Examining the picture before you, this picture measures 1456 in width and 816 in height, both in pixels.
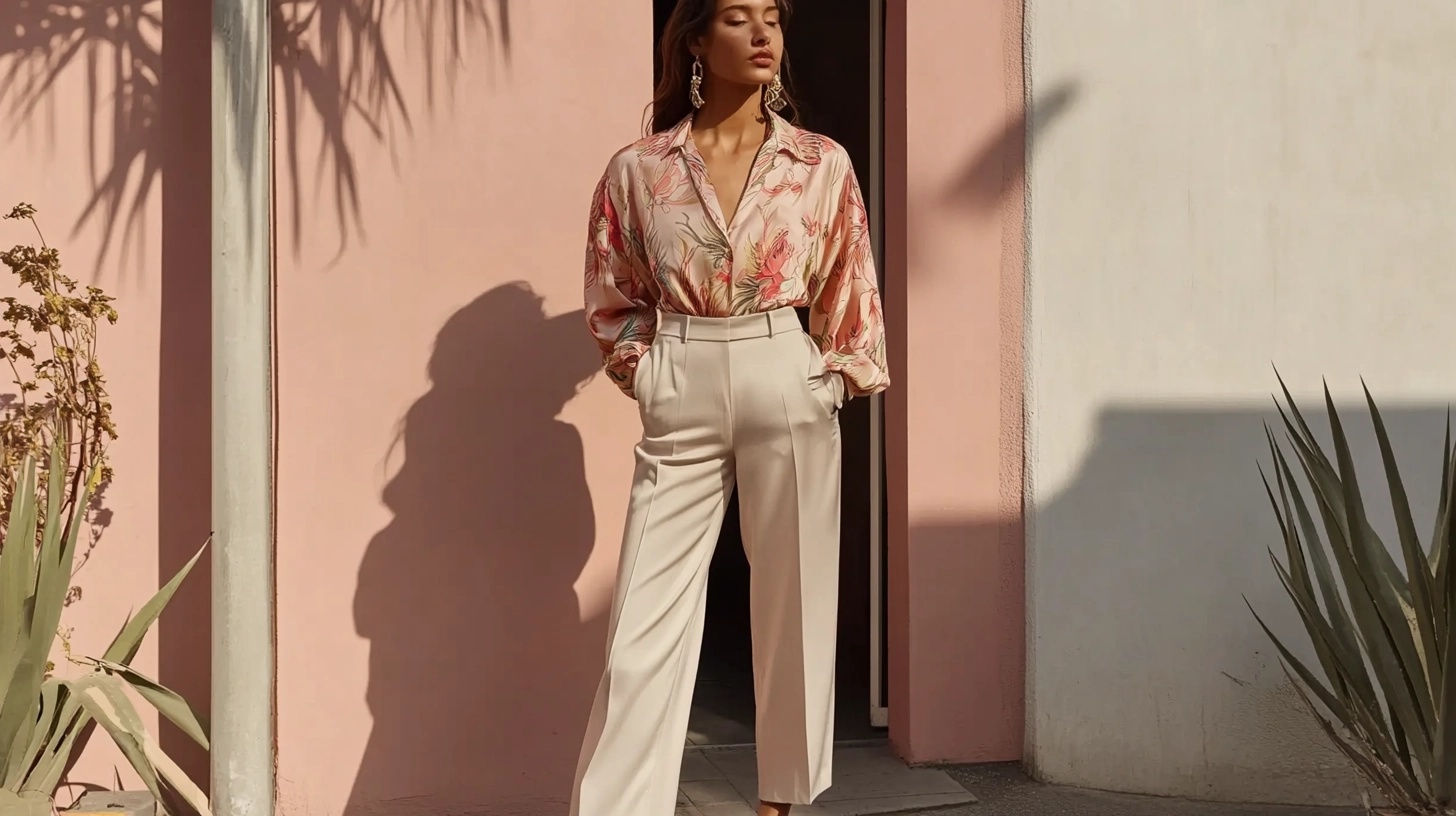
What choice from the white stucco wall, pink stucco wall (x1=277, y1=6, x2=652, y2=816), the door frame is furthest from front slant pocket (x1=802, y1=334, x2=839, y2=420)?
the door frame

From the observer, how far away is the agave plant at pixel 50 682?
10.1ft

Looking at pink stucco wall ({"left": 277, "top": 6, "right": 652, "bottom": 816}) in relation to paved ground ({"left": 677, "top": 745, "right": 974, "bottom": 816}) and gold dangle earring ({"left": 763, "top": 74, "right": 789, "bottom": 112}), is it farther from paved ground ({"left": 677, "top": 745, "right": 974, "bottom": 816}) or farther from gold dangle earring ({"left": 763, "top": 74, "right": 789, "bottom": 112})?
gold dangle earring ({"left": 763, "top": 74, "right": 789, "bottom": 112})

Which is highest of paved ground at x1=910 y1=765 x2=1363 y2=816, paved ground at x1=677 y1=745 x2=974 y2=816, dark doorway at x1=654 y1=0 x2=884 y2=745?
dark doorway at x1=654 y1=0 x2=884 y2=745

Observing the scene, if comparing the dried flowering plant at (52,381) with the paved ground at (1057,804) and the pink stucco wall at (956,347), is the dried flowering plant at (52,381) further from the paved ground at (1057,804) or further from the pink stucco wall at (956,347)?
the paved ground at (1057,804)

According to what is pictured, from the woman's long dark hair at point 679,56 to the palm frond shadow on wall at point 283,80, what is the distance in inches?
24.1

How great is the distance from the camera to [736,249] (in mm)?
3006

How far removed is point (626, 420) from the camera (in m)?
3.75

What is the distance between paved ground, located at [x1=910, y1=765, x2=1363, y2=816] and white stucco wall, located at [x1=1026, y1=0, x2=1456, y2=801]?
0.07 m

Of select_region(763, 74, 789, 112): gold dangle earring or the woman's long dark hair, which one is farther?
select_region(763, 74, 789, 112): gold dangle earring

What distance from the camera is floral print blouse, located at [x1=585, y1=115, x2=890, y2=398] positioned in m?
3.02

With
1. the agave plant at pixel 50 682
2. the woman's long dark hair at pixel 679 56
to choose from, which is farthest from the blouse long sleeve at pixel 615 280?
the agave plant at pixel 50 682

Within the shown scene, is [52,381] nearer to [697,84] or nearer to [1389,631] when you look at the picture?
[697,84]

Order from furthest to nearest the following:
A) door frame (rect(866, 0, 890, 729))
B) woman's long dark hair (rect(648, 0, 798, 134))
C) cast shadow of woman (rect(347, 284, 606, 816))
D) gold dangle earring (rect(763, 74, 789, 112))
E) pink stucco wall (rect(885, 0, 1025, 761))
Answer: door frame (rect(866, 0, 890, 729)) < pink stucco wall (rect(885, 0, 1025, 761)) < cast shadow of woman (rect(347, 284, 606, 816)) < gold dangle earring (rect(763, 74, 789, 112)) < woman's long dark hair (rect(648, 0, 798, 134))

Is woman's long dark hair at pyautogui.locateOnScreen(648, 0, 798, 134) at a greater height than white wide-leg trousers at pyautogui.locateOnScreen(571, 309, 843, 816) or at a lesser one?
greater
